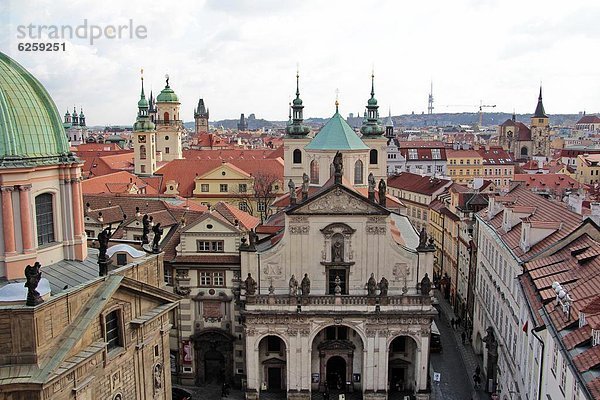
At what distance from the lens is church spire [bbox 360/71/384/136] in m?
72.8

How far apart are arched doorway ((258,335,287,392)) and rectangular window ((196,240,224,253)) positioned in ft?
23.5

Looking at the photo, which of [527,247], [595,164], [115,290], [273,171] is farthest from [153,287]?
[595,164]

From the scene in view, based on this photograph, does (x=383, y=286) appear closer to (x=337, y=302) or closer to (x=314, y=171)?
(x=337, y=302)

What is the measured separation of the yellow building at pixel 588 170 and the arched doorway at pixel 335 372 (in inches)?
3134

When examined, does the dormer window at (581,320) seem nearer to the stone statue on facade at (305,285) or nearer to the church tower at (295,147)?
the stone statue on facade at (305,285)

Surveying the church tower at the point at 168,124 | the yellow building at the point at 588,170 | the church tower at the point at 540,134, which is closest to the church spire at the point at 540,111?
the church tower at the point at 540,134

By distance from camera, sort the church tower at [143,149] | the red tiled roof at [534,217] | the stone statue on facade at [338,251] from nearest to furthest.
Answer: the red tiled roof at [534,217] → the stone statue on facade at [338,251] → the church tower at [143,149]

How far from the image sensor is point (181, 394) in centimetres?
4350

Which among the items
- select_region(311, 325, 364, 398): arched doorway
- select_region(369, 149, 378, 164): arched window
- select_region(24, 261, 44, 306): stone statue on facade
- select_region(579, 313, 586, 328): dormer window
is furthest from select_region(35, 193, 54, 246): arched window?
select_region(369, 149, 378, 164): arched window

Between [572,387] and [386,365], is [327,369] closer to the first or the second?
[386,365]

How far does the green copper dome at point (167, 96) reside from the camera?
10768 centimetres

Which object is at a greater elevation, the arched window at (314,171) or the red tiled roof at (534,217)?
the arched window at (314,171)

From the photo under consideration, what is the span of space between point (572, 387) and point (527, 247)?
1637 cm

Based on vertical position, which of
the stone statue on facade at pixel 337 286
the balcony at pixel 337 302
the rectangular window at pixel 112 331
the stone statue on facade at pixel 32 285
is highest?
the stone statue on facade at pixel 32 285
